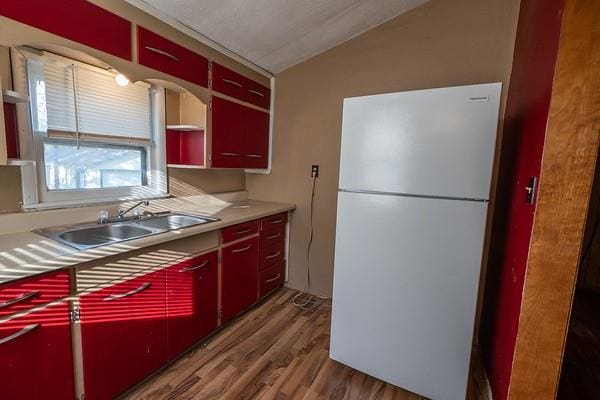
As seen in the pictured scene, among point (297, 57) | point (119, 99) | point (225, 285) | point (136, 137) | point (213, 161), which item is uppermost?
point (297, 57)

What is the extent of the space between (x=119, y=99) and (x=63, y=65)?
0.34m

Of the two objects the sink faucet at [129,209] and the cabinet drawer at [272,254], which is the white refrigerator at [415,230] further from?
the sink faucet at [129,209]

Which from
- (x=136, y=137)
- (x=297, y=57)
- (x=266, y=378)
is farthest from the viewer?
(x=297, y=57)

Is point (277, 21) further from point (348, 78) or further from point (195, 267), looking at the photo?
point (195, 267)

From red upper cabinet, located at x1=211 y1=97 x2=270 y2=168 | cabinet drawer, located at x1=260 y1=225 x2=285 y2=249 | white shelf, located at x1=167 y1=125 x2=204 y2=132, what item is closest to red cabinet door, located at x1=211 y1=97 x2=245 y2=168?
red upper cabinet, located at x1=211 y1=97 x2=270 y2=168

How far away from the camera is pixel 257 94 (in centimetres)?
265

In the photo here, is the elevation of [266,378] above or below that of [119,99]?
below

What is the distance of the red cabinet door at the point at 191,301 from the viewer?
5.50ft

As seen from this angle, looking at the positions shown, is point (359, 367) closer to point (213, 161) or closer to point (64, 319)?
point (64, 319)

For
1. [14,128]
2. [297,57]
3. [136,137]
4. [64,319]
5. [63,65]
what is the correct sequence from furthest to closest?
[297,57] < [136,137] < [63,65] < [14,128] < [64,319]

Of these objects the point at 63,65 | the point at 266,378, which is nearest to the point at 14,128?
the point at 63,65

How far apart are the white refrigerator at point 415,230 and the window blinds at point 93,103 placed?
4.82 feet

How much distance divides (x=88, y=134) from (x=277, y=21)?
1.46m

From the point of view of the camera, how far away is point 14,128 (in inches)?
56.6
